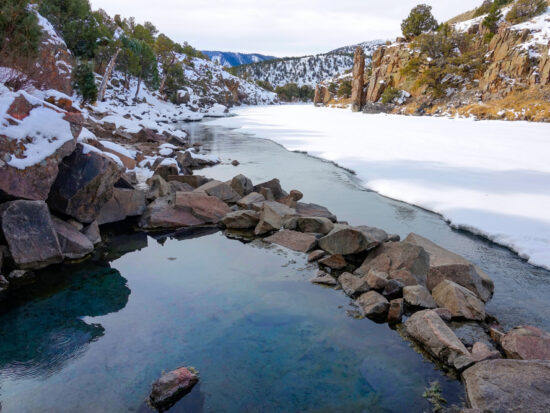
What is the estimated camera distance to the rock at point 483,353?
4.43 m

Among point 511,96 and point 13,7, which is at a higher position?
point 13,7

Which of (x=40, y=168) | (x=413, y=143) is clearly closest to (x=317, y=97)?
(x=413, y=143)

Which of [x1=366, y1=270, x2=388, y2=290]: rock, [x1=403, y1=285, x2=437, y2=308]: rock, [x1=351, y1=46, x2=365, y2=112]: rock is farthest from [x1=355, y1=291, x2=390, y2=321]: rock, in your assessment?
[x1=351, y1=46, x2=365, y2=112]: rock

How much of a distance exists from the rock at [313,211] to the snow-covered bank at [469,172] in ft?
11.1

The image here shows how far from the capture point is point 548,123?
28750 mm

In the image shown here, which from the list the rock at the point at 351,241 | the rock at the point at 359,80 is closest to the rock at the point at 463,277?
the rock at the point at 351,241

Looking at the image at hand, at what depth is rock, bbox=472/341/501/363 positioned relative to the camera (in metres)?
4.43

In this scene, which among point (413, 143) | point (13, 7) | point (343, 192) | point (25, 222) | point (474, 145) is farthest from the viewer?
point (413, 143)

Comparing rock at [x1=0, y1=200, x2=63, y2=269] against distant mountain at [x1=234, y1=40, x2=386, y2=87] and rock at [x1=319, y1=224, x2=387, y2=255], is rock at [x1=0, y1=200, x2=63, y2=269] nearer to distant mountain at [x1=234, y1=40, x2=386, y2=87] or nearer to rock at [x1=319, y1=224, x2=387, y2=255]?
rock at [x1=319, y1=224, x2=387, y2=255]

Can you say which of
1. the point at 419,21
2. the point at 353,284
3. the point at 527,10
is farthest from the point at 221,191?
the point at 419,21

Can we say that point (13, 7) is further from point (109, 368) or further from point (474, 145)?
point (474, 145)

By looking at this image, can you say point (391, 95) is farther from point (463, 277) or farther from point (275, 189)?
point (463, 277)

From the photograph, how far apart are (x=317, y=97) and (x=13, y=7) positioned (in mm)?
90831

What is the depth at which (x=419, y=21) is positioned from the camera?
61.0 m
